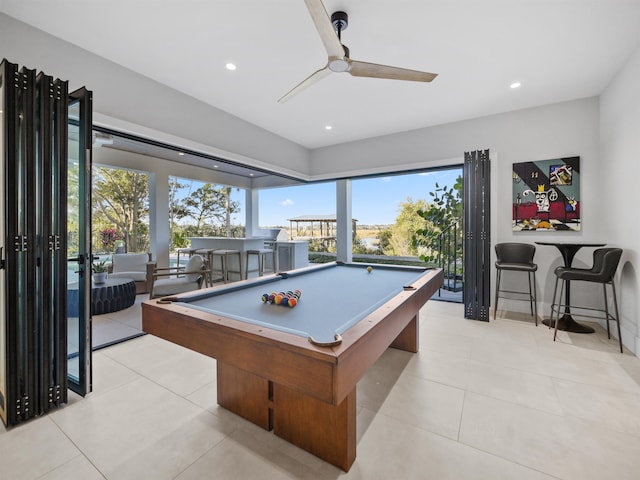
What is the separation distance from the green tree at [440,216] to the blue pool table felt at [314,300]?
8.63ft

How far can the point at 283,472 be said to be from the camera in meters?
1.46

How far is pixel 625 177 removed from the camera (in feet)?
9.86

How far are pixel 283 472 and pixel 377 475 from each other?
1.53ft

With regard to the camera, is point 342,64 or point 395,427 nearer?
point 395,427

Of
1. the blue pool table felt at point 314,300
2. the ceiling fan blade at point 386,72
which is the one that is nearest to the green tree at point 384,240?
the blue pool table felt at point 314,300

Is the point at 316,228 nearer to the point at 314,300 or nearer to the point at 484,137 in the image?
the point at 484,137

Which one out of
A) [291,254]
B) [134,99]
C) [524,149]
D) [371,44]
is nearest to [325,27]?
[371,44]

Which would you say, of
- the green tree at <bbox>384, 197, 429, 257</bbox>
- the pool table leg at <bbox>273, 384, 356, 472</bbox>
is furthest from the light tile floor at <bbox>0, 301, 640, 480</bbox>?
the green tree at <bbox>384, 197, 429, 257</bbox>

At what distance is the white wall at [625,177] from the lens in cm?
279

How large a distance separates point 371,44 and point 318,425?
295cm

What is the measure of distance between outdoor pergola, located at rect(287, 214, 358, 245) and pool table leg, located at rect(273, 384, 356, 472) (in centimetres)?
893

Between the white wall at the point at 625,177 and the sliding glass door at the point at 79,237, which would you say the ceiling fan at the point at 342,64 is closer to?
the sliding glass door at the point at 79,237

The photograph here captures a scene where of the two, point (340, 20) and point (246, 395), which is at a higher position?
point (340, 20)

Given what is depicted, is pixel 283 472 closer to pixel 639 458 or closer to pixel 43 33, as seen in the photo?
pixel 639 458
